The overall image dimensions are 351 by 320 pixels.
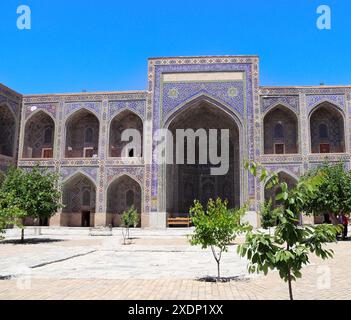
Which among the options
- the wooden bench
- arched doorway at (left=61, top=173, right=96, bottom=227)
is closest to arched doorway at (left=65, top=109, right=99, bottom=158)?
arched doorway at (left=61, top=173, right=96, bottom=227)

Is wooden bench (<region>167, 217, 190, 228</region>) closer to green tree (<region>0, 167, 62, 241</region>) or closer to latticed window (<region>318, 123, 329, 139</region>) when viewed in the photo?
green tree (<region>0, 167, 62, 241</region>)

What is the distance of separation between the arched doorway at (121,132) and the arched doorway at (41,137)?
508cm

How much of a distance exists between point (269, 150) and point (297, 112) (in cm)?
355

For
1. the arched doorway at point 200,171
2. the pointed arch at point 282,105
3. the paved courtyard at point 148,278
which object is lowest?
the paved courtyard at point 148,278

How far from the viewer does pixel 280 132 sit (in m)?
28.5

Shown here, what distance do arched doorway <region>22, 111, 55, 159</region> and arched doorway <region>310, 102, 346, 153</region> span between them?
20.2m

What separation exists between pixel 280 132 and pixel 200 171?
860 cm

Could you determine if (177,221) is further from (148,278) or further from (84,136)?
(148,278)

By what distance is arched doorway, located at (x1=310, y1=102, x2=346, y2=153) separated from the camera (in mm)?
27500

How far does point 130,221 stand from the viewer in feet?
63.9

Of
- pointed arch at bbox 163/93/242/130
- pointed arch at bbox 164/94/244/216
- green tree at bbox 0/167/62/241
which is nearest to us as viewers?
green tree at bbox 0/167/62/241

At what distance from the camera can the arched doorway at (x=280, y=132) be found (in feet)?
92.0

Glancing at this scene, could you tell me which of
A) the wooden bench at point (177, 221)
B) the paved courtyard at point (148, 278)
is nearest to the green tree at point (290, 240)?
the paved courtyard at point (148, 278)

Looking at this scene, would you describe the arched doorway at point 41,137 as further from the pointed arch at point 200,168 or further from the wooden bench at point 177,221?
the wooden bench at point 177,221
